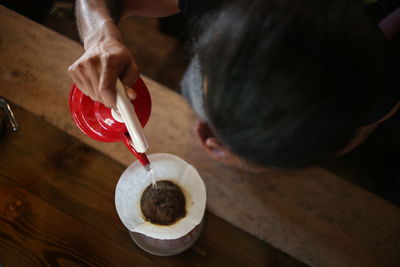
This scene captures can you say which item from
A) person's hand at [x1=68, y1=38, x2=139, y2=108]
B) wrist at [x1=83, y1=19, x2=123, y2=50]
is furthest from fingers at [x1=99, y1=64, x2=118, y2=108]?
wrist at [x1=83, y1=19, x2=123, y2=50]

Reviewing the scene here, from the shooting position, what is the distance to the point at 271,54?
0.39 m

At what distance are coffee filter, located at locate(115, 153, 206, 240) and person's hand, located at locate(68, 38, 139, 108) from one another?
0.23m

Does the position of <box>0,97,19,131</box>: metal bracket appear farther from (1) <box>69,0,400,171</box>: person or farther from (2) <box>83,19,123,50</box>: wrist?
(1) <box>69,0,400,171</box>: person

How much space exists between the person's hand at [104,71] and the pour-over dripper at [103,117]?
5cm

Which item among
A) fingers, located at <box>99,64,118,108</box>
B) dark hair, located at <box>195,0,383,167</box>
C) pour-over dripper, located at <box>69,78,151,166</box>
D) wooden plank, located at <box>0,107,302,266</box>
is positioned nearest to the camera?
dark hair, located at <box>195,0,383,167</box>

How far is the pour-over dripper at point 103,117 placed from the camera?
2.26 feet

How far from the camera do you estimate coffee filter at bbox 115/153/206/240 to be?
75cm

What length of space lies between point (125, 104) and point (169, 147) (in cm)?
37

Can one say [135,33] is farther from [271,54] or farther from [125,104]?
[271,54]

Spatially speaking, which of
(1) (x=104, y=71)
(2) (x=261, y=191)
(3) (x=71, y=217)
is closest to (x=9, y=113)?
(3) (x=71, y=217)

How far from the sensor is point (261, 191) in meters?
0.91

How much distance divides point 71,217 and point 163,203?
10.4 inches

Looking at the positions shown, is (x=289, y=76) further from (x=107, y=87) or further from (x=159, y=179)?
(x=159, y=179)

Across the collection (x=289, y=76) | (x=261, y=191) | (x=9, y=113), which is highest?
(x=289, y=76)
